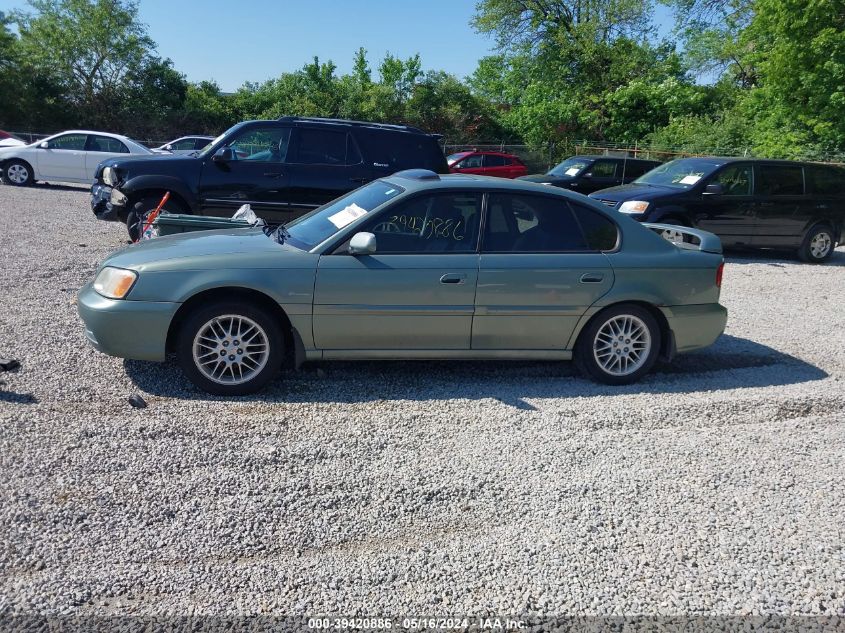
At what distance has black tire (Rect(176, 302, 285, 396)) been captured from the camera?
5016 mm

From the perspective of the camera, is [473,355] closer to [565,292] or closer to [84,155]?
[565,292]

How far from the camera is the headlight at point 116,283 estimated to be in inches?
197

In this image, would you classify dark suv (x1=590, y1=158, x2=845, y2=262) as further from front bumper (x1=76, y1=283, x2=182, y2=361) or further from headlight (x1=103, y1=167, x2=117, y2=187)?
front bumper (x1=76, y1=283, x2=182, y2=361)

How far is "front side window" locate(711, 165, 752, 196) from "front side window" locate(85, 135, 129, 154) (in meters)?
14.4

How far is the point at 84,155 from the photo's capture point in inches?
748

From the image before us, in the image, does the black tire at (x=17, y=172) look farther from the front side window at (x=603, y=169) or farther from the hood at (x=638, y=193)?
the hood at (x=638, y=193)

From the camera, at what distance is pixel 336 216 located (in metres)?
5.73

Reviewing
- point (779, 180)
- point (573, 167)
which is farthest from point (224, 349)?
point (573, 167)

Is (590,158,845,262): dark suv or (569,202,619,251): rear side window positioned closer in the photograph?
(569,202,619,251): rear side window

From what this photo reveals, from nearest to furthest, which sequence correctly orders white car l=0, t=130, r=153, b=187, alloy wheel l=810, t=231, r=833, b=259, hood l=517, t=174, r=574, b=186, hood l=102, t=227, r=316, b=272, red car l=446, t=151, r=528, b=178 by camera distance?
hood l=102, t=227, r=316, b=272
alloy wheel l=810, t=231, r=833, b=259
hood l=517, t=174, r=574, b=186
white car l=0, t=130, r=153, b=187
red car l=446, t=151, r=528, b=178

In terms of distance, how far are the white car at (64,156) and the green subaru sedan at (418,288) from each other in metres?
15.0

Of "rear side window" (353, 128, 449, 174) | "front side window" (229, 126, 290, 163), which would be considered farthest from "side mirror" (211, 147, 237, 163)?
"rear side window" (353, 128, 449, 174)

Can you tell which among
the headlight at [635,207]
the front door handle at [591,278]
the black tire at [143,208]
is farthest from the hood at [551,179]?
the front door handle at [591,278]

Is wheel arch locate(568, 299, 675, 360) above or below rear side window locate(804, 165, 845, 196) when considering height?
below
